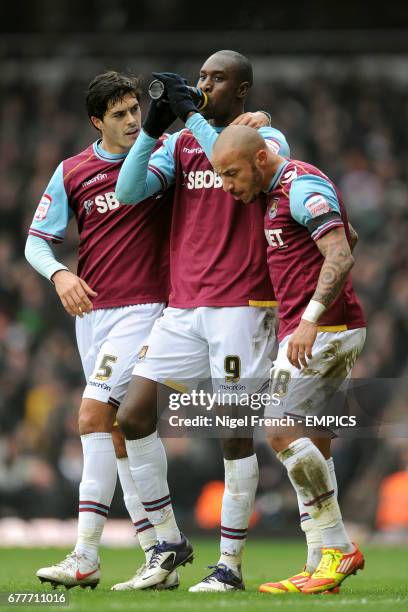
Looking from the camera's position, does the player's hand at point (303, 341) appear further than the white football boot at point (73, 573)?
No

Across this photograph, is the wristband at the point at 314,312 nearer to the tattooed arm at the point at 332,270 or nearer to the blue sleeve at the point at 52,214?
the tattooed arm at the point at 332,270

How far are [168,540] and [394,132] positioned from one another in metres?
11.6

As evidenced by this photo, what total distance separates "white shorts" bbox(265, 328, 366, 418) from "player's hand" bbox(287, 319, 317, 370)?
17 cm

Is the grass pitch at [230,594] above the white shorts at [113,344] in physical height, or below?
below

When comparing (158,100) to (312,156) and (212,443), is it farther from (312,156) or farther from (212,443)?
(312,156)

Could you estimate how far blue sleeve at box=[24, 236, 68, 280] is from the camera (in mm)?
7016

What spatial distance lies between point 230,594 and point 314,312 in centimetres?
144

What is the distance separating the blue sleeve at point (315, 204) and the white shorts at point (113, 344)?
126 cm

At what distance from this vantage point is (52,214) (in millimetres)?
7148

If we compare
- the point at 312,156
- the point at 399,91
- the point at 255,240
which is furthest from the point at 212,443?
the point at 255,240

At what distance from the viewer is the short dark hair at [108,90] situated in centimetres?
712

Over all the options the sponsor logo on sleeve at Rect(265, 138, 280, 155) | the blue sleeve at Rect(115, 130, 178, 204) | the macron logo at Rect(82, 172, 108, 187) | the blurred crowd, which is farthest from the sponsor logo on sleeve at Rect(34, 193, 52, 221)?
the blurred crowd

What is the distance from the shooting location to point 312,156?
17.0m

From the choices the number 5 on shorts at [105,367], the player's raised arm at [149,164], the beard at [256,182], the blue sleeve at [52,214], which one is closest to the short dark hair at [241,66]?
the player's raised arm at [149,164]
